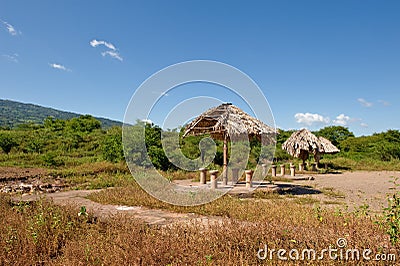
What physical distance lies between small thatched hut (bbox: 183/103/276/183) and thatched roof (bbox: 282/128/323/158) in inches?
278

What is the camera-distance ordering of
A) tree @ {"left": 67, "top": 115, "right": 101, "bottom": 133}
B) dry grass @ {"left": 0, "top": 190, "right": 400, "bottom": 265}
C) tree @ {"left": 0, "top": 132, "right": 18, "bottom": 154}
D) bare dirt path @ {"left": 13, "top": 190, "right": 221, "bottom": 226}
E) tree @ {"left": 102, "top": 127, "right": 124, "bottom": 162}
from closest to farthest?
dry grass @ {"left": 0, "top": 190, "right": 400, "bottom": 265}, bare dirt path @ {"left": 13, "top": 190, "right": 221, "bottom": 226}, tree @ {"left": 102, "top": 127, "right": 124, "bottom": 162}, tree @ {"left": 0, "top": 132, "right": 18, "bottom": 154}, tree @ {"left": 67, "top": 115, "right": 101, "bottom": 133}

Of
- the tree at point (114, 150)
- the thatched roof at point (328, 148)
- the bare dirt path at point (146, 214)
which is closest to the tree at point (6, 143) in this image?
the tree at point (114, 150)

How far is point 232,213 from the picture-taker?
4832 millimetres

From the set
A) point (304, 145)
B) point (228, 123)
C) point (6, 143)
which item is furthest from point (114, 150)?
point (304, 145)

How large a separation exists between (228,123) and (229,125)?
90 mm

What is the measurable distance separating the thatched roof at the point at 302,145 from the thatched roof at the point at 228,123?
718cm

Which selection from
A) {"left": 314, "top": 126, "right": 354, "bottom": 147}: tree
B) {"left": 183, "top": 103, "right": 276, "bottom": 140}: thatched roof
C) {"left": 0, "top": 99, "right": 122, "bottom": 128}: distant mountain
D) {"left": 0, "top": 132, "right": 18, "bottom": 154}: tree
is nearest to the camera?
{"left": 183, "top": 103, "right": 276, "bottom": 140}: thatched roof

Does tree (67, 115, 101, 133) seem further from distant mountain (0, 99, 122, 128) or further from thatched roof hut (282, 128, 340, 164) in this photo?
distant mountain (0, 99, 122, 128)

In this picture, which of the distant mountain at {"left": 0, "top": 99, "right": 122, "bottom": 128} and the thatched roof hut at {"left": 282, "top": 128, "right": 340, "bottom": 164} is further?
the distant mountain at {"left": 0, "top": 99, "right": 122, "bottom": 128}

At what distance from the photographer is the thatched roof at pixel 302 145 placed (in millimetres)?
15953

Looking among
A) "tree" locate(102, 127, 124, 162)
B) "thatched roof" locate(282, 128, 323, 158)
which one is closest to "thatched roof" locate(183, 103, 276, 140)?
"tree" locate(102, 127, 124, 162)

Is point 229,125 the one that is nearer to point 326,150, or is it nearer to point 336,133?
point 326,150

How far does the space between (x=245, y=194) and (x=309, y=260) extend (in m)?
4.73

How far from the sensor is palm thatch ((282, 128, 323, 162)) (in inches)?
628
